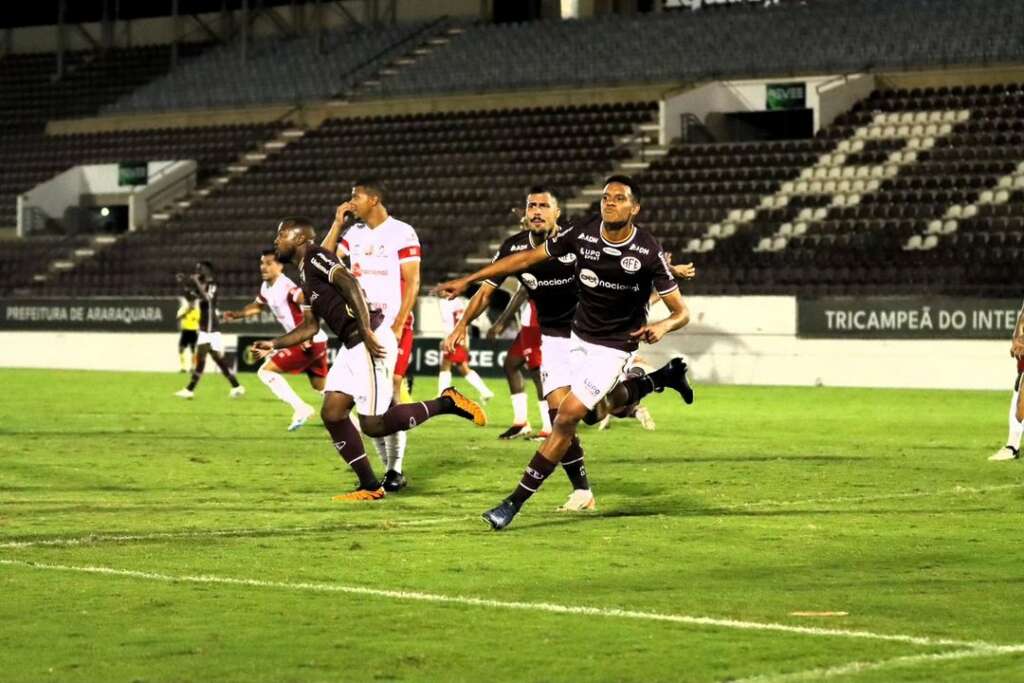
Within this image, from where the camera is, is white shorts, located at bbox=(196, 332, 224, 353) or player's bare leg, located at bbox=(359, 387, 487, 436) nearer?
player's bare leg, located at bbox=(359, 387, 487, 436)

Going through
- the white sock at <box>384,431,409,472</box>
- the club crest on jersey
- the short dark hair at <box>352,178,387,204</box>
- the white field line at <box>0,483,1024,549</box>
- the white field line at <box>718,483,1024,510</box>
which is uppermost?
the short dark hair at <box>352,178,387,204</box>

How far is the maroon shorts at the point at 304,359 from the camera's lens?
2245 cm

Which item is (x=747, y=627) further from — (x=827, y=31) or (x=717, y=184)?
(x=827, y=31)

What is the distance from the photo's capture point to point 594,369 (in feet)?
41.3

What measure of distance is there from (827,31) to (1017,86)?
593cm

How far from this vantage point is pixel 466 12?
2260 inches

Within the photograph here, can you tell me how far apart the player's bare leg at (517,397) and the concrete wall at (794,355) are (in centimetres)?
1401

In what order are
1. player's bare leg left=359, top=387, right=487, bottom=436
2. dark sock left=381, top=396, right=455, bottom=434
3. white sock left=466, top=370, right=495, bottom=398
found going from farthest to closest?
1. white sock left=466, top=370, right=495, bottom=398
2. dark sock left=381, top=396, right=455, bottom=434
3. player's bare leg left=359, top=387, right=487, bottom=436

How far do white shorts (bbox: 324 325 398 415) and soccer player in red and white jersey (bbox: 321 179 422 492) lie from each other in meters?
0.54

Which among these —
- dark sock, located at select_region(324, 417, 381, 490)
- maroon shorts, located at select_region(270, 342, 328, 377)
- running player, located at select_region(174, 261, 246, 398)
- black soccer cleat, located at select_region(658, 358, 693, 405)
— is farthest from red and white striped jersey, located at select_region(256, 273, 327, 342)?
dark sock, located at select_region(324, 417, 381, 490)

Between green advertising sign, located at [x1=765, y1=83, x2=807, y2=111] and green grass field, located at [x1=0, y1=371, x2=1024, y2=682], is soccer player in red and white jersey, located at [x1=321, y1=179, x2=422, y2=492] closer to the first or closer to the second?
green grass field, located at [x1=0, y1=371, x2=1024, y2=682]

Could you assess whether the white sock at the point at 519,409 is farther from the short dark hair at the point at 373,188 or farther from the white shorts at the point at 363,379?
the white shorts at the point at 363,379

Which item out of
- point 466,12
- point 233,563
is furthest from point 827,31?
point 233,563

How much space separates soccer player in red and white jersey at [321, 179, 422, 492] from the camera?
1493cm
